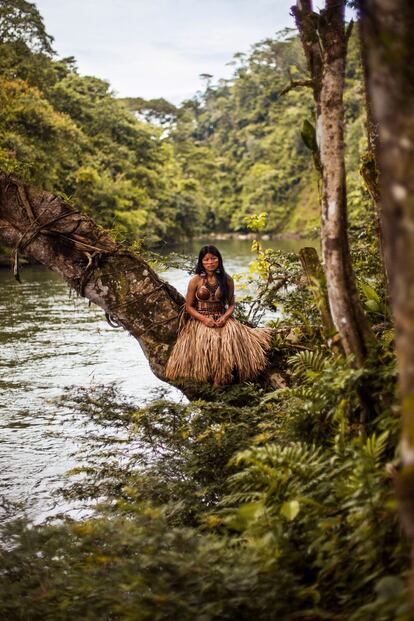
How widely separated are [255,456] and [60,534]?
1.19m

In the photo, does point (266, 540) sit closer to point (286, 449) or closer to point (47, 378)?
point (286, 449)

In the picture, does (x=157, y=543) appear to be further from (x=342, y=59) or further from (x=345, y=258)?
(x=342, y=59)

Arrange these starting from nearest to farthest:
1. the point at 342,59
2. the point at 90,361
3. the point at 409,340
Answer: the point at 409,340 < the point at 342,59 < the point at 90,361

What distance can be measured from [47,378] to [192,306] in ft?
19.4

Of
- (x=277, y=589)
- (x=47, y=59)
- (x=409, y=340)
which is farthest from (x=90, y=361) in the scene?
(x=47, y=59)

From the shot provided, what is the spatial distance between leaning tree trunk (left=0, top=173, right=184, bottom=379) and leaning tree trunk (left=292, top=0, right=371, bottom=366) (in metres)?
2.45

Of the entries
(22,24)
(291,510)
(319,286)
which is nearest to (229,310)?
(319,286)

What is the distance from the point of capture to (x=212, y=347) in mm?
5848

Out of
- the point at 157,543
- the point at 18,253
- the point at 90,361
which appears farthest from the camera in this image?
the point at 90,361

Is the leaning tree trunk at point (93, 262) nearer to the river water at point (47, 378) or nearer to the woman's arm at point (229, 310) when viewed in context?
the woman's arm at point (229, 310)

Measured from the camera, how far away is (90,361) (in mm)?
12922

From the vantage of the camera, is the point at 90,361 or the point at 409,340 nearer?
the point at 409,340

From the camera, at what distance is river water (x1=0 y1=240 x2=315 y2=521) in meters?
6.89

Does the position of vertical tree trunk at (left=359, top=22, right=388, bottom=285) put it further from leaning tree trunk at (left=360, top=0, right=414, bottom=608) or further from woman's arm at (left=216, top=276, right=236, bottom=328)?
leaning tree trunk at (left=360, top=0, right=414, bottom=608)
